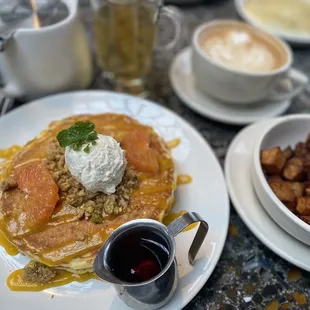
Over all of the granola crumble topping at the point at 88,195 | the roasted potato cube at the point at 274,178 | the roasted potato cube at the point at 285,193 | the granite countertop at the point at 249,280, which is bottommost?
the granite countertop at the point at 249,280

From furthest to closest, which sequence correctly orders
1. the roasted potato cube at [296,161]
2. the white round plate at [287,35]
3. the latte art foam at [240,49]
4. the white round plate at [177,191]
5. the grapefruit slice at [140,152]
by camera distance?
the white round plate at [287,35] → the latte art foam at [240,49] → the roasted potato cube at [296,161] → the grapefruit slice at [140,152] → the white round plate at [177,191]

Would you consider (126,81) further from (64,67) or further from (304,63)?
(304,63)

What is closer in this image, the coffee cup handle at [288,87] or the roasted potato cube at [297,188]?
the roasted potato cube at [297,188]

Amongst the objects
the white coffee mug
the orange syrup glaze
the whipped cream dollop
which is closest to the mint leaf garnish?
the whipped cream dollop

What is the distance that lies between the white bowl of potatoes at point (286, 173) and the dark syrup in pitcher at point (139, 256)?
47cm

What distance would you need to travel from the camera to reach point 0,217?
133 cm

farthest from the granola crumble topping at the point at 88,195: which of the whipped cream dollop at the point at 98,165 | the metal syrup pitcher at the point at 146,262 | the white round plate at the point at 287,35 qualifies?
the white round plate at the point at 287,35

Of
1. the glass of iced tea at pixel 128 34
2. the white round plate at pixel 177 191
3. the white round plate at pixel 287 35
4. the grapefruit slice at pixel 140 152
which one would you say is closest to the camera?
the white round plate at pixel 177 191

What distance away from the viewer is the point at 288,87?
206cm

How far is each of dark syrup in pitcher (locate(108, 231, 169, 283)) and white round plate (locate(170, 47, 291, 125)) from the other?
897 mm

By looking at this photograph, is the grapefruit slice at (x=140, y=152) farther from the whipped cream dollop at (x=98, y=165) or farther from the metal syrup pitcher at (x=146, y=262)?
the metal syrup pitcher at (x=146, y=262)

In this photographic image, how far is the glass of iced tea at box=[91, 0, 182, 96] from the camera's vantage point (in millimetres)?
1802

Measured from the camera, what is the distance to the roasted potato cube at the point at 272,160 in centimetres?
156

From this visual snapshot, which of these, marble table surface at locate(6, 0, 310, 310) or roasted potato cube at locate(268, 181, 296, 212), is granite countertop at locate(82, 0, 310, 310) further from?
roasted potato cube at locate(268, 181, 296, 212)
